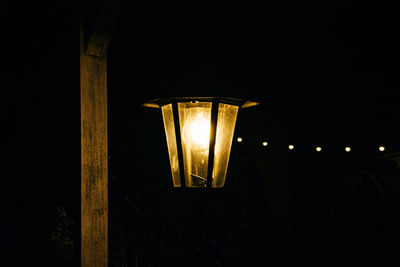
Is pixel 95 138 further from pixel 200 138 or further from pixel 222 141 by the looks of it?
pixel 222 141

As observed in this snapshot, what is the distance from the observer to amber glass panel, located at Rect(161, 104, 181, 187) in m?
2.73

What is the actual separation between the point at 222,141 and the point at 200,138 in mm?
186

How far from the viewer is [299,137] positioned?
20.6 ft

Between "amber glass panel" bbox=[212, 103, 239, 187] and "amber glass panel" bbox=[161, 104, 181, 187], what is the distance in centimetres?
29

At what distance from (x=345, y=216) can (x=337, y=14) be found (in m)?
5.42

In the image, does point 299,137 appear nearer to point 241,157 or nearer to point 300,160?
point 300,160

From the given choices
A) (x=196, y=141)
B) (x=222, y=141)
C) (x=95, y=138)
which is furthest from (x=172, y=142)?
(x=95, y=138)

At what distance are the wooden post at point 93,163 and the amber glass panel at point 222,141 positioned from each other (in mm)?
783

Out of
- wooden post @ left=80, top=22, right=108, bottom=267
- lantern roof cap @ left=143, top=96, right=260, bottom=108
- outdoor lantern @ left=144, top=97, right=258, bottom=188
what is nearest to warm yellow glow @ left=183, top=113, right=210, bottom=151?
outdoor lantern @ left=144, top=97, right=258, bottom=188

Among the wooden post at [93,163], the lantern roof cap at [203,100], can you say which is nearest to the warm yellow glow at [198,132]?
the lantern roof cap at [203,100]

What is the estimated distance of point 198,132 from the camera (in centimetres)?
263

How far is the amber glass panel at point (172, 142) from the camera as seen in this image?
108 inches

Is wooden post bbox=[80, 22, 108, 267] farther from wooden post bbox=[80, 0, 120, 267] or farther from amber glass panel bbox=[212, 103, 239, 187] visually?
amber glass panel bbox=[212, 103, 239, 187]
